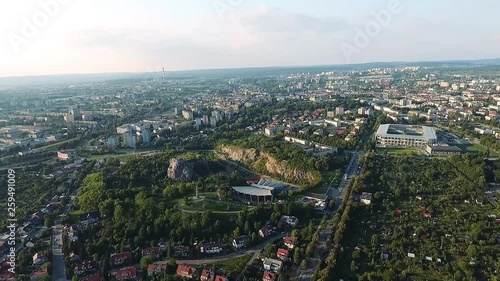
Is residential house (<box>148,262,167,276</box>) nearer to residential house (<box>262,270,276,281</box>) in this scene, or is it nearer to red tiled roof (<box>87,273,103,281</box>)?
red tiled roof (<box>87,273,103,281</box>)

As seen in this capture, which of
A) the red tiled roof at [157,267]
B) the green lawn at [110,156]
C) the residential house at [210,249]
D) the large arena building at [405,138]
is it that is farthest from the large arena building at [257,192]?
the large arena building at [405,138]

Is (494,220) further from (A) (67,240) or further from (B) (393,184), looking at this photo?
(A) (67,240)

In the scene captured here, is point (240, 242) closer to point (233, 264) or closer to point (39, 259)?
point (233, 264)

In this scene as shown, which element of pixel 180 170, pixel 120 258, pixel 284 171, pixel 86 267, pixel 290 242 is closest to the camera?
pixel 86 267

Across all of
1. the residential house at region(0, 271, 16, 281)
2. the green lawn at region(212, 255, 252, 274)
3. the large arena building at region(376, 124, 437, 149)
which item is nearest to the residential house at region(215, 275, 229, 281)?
the green lawn at region(212, 255, 252, 274)

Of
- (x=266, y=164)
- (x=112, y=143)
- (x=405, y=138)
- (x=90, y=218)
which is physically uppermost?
(x=112, y=143)

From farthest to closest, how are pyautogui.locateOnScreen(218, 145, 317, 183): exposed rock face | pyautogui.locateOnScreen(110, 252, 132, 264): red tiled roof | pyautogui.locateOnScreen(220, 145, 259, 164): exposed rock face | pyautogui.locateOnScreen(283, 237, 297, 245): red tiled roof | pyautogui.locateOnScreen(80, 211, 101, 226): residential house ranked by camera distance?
pyautogui.locateOnScreen(220, 145, 259, 164): exposed rock face, pyautogui.locateOnScreen(218, 145, 317, 183): exposed rock face, pyautogui.locateOnScreen(80, 211, 101, 226): residential house, pyautogui.locateOnScreen(283, 237, 297, 245): red tiled roof, pyautogui.locateOnScreen(110, 252, 132, 264): red tiled roof

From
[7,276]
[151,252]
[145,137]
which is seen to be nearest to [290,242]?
[151,252]
